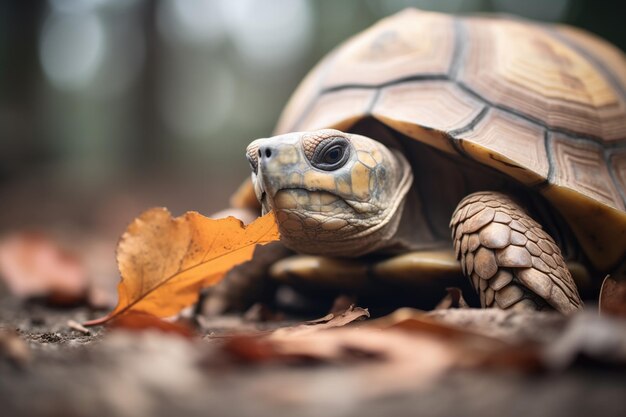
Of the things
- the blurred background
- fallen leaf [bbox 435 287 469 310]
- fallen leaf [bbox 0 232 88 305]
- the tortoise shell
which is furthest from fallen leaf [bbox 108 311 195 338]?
the blurred background

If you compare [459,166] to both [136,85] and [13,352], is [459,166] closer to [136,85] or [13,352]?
[13,352]

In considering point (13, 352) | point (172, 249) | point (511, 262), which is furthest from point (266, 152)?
point (13, 352)

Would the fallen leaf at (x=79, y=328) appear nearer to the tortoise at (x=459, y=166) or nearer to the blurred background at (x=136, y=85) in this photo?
the tortoise at (x=459, y=166)

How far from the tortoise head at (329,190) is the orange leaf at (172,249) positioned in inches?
9.0

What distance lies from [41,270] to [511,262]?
109 inches

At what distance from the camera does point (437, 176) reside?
252cm

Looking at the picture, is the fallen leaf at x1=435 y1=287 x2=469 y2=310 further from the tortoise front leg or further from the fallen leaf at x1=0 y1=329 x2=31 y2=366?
the fallen leaf at x1=0 y1=329 x2=31 y2=366

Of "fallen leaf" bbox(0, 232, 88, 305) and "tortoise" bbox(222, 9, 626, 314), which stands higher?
"tortoise" bbox(222, 9, 626, 314)

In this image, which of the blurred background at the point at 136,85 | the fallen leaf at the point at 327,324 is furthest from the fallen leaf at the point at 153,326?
the blurred background at the point at 136,85

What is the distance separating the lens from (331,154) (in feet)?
6.73

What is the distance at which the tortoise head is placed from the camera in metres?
1.95

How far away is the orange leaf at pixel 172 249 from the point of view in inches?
68.3

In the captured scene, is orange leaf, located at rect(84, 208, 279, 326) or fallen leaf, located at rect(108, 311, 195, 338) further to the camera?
orange leaf, located at rect(84, 208, 279, 326)

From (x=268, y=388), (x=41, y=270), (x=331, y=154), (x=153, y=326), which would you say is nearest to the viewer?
(x=268, y=388)
